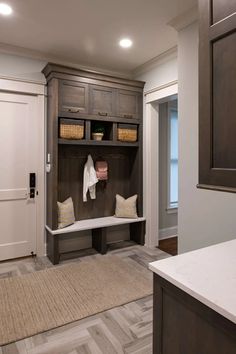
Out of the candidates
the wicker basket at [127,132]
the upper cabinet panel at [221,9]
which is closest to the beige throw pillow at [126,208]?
the wicker basket at [127,132]

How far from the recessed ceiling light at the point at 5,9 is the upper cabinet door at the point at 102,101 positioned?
1288 millimetres

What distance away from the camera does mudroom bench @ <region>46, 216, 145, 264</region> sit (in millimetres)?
3309

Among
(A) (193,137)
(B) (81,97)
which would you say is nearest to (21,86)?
(B) (81,97)

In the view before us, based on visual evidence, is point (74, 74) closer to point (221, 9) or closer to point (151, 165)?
point (151, 165)

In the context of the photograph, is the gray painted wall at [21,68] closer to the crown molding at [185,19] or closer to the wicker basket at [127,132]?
the wicker basket at [127,132]

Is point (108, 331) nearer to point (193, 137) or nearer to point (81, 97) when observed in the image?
point (193, 137)

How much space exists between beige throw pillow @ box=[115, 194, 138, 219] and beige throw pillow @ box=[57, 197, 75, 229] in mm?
770

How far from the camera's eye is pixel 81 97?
339 cm

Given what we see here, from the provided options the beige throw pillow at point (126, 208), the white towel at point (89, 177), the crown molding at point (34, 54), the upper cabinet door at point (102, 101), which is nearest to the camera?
the crown molding at point (34, 54)

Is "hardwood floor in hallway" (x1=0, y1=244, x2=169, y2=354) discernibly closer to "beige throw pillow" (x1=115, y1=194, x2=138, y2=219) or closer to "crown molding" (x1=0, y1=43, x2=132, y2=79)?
"beige throw pillow" (x1=115, y1=194, x2=138, y2=219)

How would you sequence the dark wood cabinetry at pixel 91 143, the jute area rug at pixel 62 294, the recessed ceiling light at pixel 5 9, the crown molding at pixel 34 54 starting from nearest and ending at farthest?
the jute area rug at pixel 62 294, the recessed ceiling light at pixel 5 9, the crown molding at pixel 34 54, the dark wood cabinetry at pixel 91 143

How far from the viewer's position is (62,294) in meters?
2.59

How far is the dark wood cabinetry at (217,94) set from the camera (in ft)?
3.50

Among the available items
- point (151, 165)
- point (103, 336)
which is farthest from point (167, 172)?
point (103, 336)
